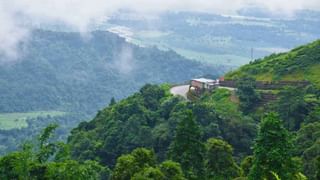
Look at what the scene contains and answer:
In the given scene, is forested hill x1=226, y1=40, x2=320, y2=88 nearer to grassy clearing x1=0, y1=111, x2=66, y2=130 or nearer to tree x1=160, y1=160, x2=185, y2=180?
tree x1=160, y1=160, x2=185, y2=180

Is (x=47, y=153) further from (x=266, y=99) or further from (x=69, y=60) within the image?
(x=69, y=60)

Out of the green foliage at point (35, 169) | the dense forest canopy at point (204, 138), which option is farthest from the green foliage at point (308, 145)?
the green foliage at point (35, 169)

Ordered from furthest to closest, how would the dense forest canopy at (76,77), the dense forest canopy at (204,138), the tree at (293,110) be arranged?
the dense forest canopy at (76,77)
the tree at (293,110)
the dense forest canopy at (204,138)

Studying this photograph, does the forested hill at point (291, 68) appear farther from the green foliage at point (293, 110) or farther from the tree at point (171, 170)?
the tree at point (171, 170)

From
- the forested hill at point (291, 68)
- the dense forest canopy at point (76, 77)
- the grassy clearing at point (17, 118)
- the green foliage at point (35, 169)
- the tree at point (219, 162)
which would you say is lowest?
the grassy clearing at point (17, 118)

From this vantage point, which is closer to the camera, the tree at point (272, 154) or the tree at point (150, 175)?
the tree at point (272, 154)

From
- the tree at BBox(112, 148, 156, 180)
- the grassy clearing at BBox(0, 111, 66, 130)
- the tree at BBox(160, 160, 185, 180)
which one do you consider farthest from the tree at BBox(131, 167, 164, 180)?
the grassy clearing at BBox(0, 111, 66, 130)
